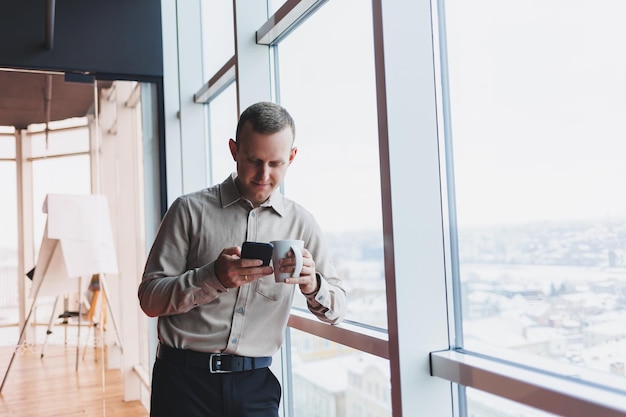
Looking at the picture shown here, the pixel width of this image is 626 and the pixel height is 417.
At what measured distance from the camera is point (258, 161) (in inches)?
69.6

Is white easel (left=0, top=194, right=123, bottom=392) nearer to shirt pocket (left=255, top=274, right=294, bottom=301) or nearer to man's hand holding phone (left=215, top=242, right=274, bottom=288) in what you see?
shirt pocket (left=255, top=274, right=294, bottom=301)

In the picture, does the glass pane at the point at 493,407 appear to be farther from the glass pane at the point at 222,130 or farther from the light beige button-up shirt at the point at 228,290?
the glass pane at the point at 222,130

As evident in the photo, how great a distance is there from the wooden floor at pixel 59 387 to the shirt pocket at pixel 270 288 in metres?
2.92

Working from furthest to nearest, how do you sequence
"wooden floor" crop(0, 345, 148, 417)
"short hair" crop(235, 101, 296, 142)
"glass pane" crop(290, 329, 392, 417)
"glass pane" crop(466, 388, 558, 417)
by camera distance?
"wooden floor" crop(0, 345, 148, 417) → "glass pane" crop(290, 329, 392, 417) → "short hair" crop(235, 101, 296, 142) → "glass pane" crop(466, 388, 558, 417)

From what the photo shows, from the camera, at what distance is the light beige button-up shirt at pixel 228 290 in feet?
5.93

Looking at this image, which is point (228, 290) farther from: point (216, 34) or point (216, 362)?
point (216, 34)

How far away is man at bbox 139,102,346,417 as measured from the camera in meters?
1.74

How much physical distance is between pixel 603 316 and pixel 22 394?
391 centimetres

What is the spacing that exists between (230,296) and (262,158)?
1.45 feet

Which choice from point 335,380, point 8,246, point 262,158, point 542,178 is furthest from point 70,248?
point 542,178

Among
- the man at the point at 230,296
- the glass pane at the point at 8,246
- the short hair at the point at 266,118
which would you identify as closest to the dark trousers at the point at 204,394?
the man at the point at 230,296

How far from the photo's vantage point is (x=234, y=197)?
1.91 metres

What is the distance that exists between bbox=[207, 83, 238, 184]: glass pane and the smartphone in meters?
2.43

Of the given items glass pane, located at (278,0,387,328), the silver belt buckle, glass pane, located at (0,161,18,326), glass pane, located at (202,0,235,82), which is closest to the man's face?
the silver belt buckle
